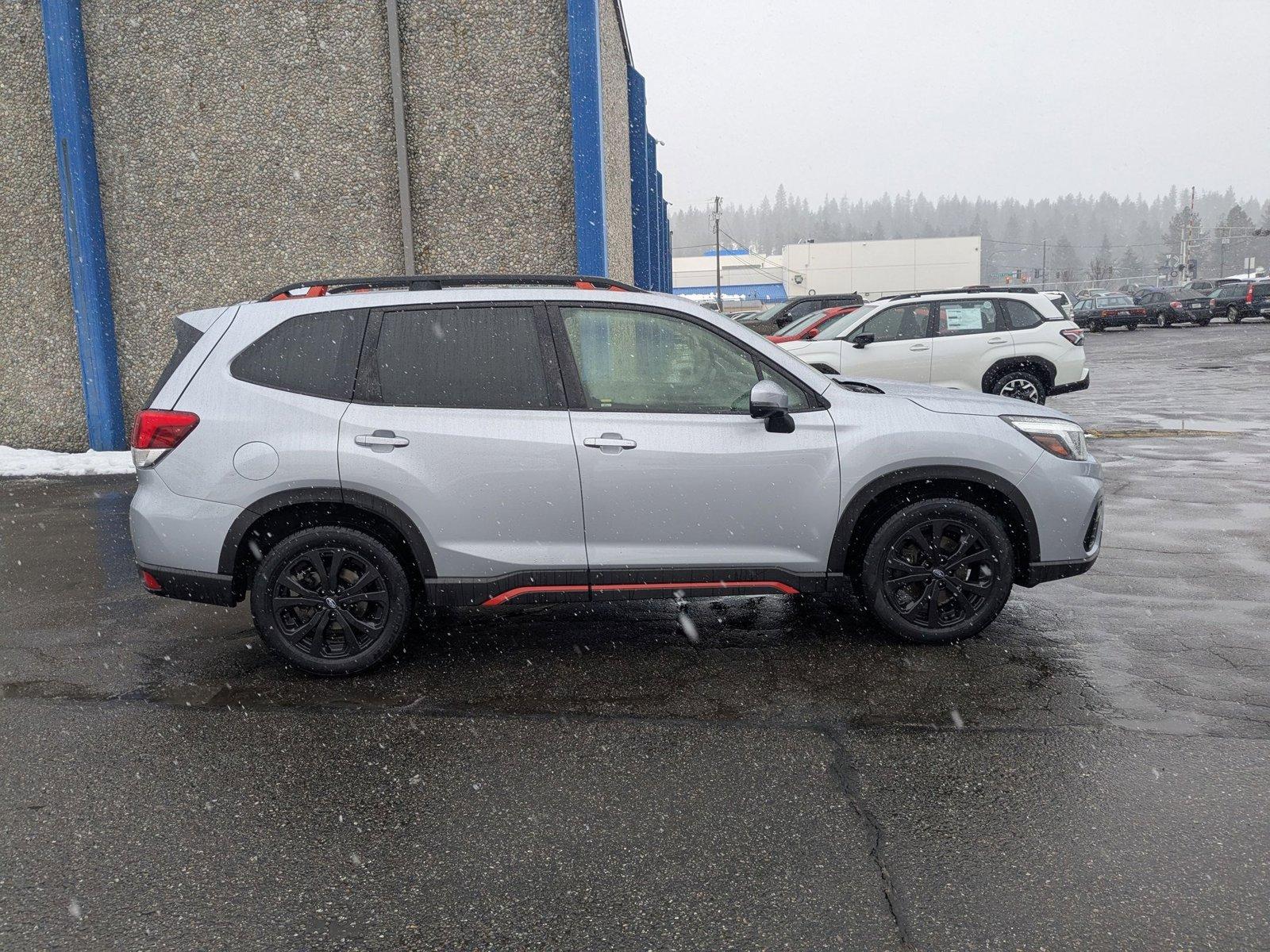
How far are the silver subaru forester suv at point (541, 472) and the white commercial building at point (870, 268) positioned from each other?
272 ft

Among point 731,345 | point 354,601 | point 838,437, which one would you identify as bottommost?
point 354,601

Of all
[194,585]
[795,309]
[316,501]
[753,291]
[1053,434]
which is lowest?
[194,585]

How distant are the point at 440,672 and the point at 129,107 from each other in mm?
10007

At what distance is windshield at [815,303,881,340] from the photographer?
13961 mm

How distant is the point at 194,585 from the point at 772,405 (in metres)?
2.76

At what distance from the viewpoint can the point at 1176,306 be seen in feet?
141

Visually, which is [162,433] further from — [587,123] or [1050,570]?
[587,123]

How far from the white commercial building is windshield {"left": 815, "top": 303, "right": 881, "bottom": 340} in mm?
72881

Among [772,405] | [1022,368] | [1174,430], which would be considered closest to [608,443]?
[772,405]

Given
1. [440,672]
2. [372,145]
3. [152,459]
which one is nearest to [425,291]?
[152,459]

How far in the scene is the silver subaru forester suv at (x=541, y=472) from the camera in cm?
465

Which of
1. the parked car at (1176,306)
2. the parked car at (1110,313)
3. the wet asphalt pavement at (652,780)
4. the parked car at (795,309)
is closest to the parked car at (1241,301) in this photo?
the parked car at (1176,306)

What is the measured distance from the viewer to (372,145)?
1166 centimetres

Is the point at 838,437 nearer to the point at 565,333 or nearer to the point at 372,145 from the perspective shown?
the point at 565,333
